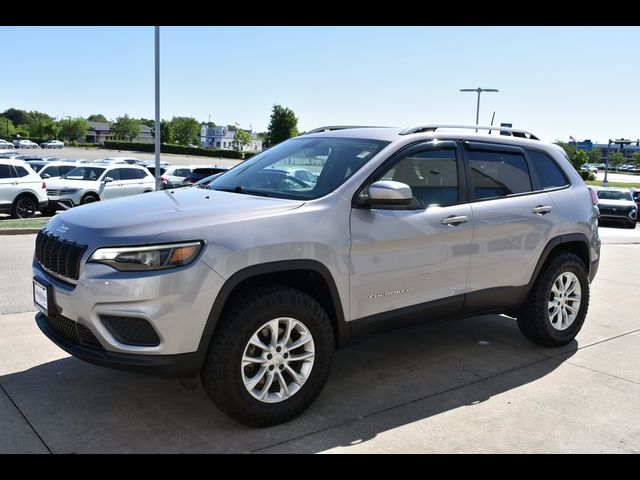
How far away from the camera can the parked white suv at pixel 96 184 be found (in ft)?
56.6

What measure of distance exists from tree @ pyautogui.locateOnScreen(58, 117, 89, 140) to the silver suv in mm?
137558

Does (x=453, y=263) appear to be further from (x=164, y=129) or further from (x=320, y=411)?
(x=164, y=129)

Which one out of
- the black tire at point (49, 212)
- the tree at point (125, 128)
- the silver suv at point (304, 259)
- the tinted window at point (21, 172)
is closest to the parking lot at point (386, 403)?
the silver suv at point (304, 259)

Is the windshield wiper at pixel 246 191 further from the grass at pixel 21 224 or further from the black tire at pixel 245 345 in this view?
the grass at pixel 21 224

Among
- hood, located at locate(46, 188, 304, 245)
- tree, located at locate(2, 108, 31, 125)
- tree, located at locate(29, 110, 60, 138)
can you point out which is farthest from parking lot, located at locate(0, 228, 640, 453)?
tree, located at locate(2, 108, 31, 125)

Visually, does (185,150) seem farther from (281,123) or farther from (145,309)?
(145,309)

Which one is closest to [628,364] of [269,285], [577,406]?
[577,406]

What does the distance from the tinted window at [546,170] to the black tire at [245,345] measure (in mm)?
2600

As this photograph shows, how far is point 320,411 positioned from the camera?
3.98m

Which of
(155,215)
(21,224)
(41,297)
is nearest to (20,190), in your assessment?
(21,224)

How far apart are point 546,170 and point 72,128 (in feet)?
460
